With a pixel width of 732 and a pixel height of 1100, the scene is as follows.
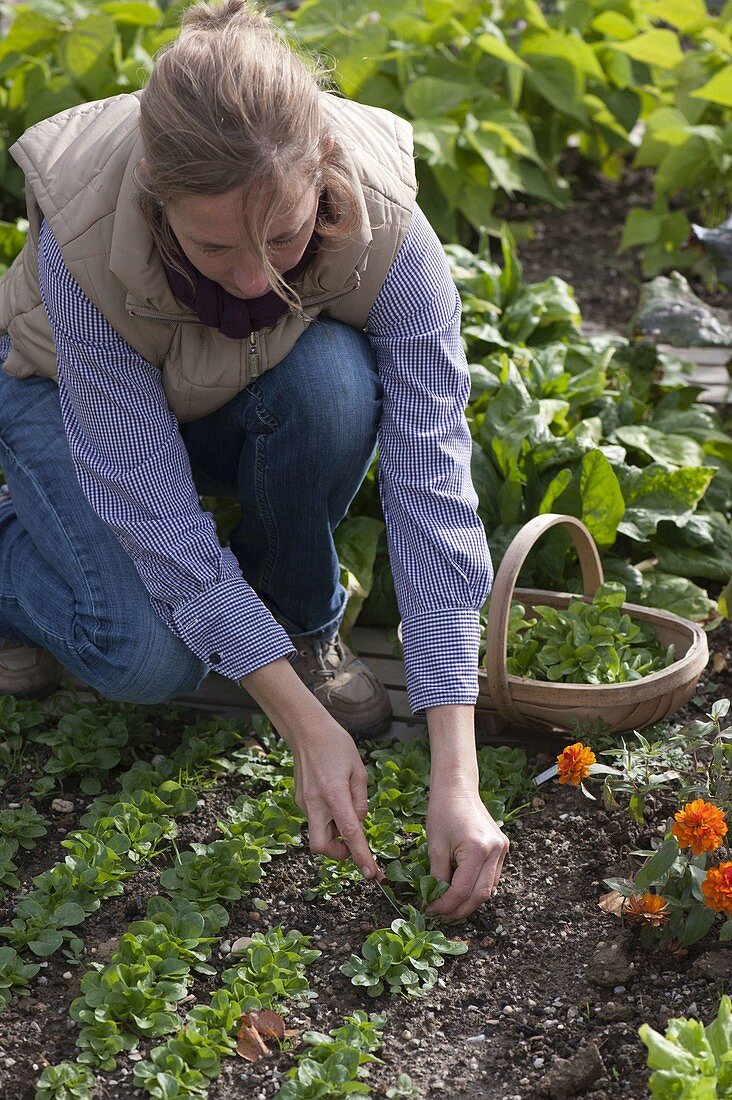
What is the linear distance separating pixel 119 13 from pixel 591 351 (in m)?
1.99

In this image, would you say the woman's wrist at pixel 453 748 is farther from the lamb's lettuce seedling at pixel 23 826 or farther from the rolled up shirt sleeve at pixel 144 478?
the lamb's lettuce seedling at pixel 23 826

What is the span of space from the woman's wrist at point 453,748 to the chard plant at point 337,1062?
12.6 inches

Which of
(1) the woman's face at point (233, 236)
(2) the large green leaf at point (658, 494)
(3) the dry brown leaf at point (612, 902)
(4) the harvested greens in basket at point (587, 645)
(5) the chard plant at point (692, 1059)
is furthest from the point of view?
(2) the large green leaf at point (658, 494)

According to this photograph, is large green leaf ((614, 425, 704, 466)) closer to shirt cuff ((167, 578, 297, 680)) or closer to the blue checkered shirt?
the blue checkered shirt

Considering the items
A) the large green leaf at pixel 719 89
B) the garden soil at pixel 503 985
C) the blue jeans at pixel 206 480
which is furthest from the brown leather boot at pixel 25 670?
the large green leaf at pixel 719 89

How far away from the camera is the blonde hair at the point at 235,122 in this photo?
56.2 inches

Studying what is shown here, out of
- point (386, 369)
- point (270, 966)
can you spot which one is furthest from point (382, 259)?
point (270, 966)

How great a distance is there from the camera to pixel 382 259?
184cm

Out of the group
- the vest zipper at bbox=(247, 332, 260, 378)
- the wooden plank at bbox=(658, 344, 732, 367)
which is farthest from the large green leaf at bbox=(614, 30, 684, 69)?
the vest zipper at bbox=(247, 332, 260, 378)

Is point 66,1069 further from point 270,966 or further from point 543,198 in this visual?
point 543,198

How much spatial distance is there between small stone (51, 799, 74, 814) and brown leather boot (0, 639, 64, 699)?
31 cm

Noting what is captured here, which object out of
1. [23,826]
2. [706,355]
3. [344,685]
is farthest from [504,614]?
[706,355]

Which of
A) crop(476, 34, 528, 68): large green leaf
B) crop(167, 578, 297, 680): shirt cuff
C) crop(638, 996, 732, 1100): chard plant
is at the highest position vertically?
crop(476, 34, 528, 68): large green leaf

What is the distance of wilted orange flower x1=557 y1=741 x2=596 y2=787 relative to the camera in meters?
1.78
